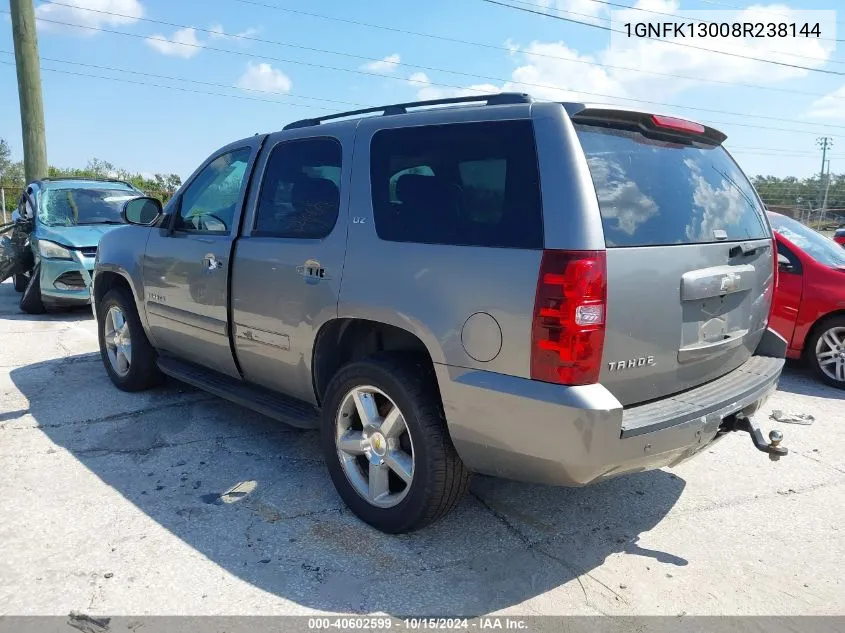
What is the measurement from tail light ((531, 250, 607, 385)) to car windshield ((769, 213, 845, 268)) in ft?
15.3

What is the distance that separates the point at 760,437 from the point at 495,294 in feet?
4.92

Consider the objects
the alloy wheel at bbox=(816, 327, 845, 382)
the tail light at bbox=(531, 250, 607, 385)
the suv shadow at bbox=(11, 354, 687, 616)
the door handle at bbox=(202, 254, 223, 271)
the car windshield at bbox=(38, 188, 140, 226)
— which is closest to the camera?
the tail light at bbox=(531, 250, 607, 385)

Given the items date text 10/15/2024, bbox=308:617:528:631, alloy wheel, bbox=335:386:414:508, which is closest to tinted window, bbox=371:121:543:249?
alloy wheel, bbox=335:386:414:508

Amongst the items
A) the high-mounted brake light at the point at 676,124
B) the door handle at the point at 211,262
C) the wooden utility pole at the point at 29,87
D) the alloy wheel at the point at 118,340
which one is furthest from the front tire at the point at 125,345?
the wooden utility pole at the point at 29,87

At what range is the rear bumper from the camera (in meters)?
2.40

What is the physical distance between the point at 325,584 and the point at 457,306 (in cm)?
132

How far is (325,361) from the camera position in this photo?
136 inches

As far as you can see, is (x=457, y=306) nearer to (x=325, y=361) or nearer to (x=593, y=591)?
(x=325, y=361)

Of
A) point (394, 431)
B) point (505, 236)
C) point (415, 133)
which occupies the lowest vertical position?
point (394, 431)

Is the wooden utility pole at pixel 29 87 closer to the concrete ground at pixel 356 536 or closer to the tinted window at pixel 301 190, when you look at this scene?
the concrete ground at pixel 356 536

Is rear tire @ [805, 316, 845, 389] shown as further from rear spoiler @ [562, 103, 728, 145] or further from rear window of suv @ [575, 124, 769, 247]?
rear spoiler @ [562, 103, 728, 145]

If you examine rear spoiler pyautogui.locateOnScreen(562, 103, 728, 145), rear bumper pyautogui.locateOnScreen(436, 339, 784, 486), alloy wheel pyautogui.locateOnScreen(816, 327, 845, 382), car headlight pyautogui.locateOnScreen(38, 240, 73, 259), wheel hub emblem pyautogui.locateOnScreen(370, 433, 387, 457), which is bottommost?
alloy wheel pyautogui.locateOnScreen(816, 327, 845, 382)

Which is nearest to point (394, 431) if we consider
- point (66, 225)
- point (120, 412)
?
point (120, 412)

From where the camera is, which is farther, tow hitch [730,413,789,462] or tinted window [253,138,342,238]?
tinted window [253,138,342,238]
